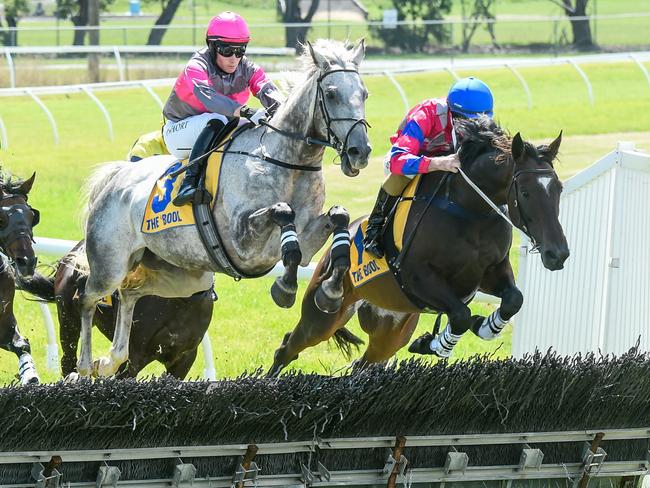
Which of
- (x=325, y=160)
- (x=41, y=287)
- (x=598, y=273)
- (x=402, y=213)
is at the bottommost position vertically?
(x=325, y=160)

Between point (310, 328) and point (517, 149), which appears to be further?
point (310, 328)

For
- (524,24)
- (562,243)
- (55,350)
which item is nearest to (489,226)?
(562,243)

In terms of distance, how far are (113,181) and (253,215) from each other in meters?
1.52

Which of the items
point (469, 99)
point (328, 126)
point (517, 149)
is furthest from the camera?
point (469, 99)

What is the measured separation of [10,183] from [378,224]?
6.66ft

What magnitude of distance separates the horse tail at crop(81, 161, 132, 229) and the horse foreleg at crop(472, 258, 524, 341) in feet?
7.89

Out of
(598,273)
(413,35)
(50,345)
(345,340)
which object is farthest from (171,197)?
(413,35)

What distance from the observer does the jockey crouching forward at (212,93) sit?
22.2 ft

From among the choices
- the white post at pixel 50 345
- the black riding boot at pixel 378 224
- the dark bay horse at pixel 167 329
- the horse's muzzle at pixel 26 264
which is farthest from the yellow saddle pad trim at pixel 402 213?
the white post at pixel 50 345

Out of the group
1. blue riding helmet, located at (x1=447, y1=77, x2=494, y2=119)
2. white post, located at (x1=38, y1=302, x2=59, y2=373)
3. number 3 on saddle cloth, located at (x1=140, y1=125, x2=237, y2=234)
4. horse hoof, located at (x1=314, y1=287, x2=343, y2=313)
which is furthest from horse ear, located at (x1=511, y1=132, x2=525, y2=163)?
white post, located at (x1=38, y1=302, x2=59, y2=373)

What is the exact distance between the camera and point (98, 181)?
25.3 feet

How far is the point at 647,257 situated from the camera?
6.84 metres

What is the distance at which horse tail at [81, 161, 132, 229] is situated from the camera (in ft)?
25.3

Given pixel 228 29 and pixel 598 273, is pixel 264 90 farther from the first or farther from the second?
pixel 598 273
